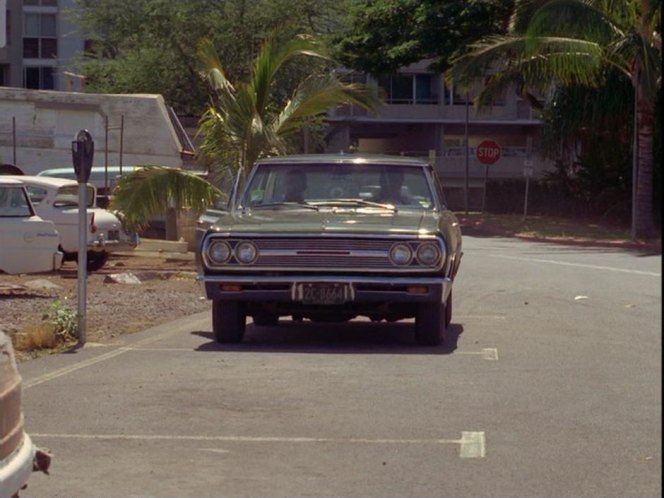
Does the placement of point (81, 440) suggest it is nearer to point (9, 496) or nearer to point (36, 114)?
point (9, 496)

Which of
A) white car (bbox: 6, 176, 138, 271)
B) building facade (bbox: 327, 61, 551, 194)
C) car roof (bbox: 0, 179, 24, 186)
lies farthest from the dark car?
building facade (bbox: 327, 61, 551, 194)

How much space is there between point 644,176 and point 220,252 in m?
22.5

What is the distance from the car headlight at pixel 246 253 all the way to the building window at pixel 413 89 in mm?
52454

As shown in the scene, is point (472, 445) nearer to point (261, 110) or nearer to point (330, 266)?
point (330, 266)

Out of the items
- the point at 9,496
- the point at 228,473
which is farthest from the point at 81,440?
the point at 9,496

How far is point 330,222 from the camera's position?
11766mm

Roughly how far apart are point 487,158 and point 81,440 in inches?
1422

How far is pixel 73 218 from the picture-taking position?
67.1ft

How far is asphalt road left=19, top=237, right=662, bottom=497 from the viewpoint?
23.1 ft

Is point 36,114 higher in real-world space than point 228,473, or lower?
higher

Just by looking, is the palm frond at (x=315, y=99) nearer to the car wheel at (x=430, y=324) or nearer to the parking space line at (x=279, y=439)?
the car wheel at (x=430, y=324)

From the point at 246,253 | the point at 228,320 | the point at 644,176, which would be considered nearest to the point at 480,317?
the point at 228,320

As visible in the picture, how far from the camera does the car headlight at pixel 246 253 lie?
11.5 meters

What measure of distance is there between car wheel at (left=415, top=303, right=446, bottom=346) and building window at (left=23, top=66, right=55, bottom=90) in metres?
52.5
